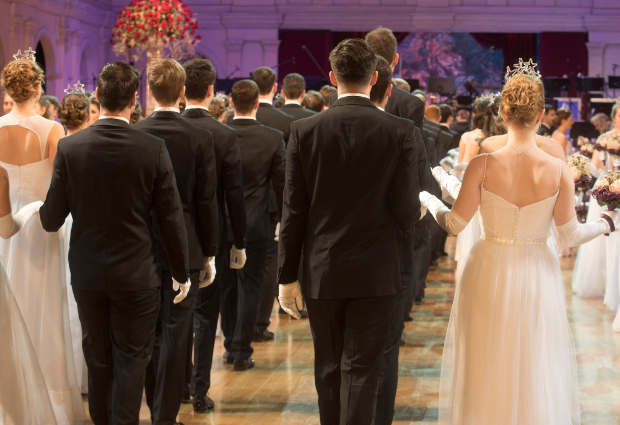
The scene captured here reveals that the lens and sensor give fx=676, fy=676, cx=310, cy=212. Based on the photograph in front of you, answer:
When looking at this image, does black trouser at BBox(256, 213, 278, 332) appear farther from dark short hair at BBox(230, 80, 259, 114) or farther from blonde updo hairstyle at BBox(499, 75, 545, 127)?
blonde updo hairstyle at BBox(499, 75, 545, 127)

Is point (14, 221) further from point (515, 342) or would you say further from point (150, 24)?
point (150, 24)

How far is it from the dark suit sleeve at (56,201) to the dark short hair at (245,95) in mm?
1799

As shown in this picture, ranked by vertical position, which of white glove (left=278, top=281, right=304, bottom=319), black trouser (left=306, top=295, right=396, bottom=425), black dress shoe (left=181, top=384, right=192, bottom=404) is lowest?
black dress shoe (left=181, top=384, right=192, bottom=404)

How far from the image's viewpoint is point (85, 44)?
1602 centimetres

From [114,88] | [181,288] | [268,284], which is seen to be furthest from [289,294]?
[268,284]

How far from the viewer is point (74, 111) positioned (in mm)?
3916

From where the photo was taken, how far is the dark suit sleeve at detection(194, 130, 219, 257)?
3381mm

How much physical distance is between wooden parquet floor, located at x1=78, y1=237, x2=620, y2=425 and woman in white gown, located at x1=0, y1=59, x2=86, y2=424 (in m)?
0.53

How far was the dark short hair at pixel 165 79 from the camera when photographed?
3.26m

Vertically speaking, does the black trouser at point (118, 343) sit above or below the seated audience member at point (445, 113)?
below

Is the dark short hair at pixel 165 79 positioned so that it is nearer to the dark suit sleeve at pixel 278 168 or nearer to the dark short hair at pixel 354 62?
the dark short hair at pixel 354 62

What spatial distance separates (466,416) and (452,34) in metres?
15.9

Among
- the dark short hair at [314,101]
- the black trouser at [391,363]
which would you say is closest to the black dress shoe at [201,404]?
the black trouser at [391,363]

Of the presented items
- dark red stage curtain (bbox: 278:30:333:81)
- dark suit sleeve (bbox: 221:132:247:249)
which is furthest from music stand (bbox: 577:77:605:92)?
dark suit sleeve (bbox: 221:132:247:249)
